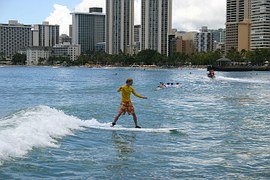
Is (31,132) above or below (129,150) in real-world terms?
above

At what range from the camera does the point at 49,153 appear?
45.9 ft

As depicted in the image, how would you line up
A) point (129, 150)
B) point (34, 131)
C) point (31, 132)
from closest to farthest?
1. point (129, 150)
2. point (31, 132)
3. point (34, 131)

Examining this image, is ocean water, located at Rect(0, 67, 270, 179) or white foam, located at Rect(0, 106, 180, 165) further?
white foam, located at Rect(0, 106, 180, 165)

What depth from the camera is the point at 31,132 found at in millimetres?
15969

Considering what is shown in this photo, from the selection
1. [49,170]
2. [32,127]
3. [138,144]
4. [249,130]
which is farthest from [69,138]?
[249,130]

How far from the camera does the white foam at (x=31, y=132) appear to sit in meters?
13.5

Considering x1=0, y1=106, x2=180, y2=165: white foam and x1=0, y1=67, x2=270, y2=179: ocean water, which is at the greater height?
x1=0, y1=106, x2=180, y2=165: white foam

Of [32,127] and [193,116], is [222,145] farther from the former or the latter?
[193,116]

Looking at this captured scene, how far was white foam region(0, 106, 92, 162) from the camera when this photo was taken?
13488mm

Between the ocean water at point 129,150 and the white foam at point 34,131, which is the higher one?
the white foam at point 34,131

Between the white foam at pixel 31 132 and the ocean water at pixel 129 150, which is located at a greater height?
the white foam at pixel 31 132

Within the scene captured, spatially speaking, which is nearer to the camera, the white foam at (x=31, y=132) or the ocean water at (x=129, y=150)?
the ocean water at (x=129, y=150)

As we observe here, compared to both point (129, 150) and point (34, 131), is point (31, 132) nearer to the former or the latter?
point (34, 131)

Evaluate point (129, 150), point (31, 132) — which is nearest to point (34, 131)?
point (31, 132)
